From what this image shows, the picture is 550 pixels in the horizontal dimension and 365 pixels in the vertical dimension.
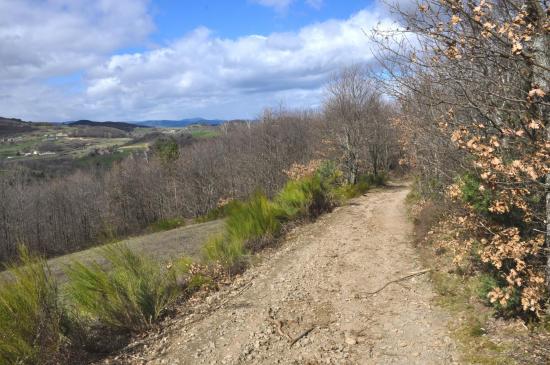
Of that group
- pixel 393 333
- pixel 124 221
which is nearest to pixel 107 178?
pixel 124 221

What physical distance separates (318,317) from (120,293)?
2.66m

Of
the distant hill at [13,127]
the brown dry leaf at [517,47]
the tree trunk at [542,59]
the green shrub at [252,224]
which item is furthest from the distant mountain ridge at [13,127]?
the brown dry leaf at [517,47]

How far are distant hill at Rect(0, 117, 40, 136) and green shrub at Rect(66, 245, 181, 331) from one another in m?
189

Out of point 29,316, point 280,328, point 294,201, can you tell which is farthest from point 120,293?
point 294,201

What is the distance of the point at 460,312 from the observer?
18.8ft

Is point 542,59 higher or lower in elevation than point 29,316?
higher

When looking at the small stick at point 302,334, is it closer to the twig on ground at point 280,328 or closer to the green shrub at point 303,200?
the twig on ground at point 280,328

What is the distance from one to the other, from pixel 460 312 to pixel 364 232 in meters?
4.63

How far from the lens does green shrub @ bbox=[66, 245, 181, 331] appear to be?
19.3ft

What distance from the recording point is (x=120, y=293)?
238 inches

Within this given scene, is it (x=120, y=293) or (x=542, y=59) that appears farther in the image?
(x=120, y=293)

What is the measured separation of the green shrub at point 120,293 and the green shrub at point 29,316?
0.59 metres

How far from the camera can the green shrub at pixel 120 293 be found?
5.89m

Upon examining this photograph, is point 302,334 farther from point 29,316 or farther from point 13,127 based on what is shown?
point 13,127
